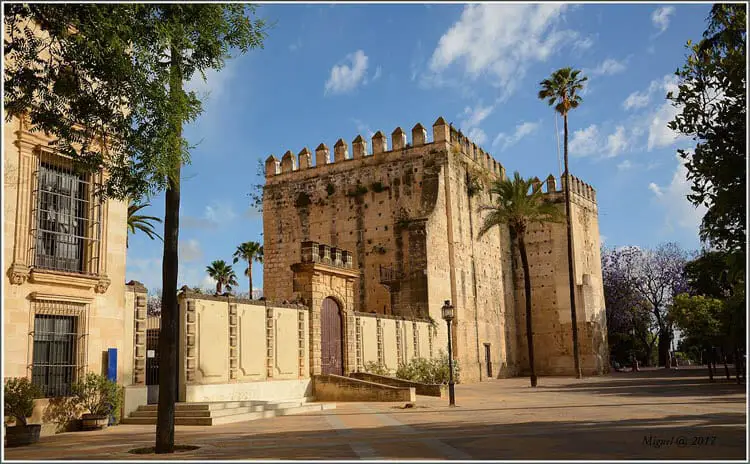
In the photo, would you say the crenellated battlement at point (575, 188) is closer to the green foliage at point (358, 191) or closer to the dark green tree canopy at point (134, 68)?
the green foliage at point (358, 191)

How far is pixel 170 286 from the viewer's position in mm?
11188

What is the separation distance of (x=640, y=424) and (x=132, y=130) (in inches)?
417

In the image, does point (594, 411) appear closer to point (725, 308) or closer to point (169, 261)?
point (169, 261)

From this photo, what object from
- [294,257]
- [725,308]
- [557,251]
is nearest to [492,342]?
[557,251]

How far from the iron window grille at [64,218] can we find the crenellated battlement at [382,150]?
73.8 ft

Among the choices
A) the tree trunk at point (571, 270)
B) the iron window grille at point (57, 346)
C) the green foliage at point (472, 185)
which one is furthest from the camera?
the green foliage at point (472, 185)

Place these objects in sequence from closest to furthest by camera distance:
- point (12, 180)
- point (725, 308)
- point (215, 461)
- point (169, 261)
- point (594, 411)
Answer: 1. point (215, 461)
2. point (169, 261)
3. point (12, 180)
4. point (594, 411)
5. point (725, 308)

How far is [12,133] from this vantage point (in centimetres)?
1440

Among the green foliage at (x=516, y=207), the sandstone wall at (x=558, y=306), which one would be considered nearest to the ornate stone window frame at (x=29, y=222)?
the green foliage at (x=516, y=207)

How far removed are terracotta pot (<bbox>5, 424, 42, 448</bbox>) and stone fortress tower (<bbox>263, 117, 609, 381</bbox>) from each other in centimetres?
2172

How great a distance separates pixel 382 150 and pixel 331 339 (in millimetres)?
15386

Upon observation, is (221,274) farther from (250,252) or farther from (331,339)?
(331,339)

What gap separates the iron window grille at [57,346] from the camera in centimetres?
1438

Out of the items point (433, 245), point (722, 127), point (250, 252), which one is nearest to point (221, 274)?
point (250, 252)
